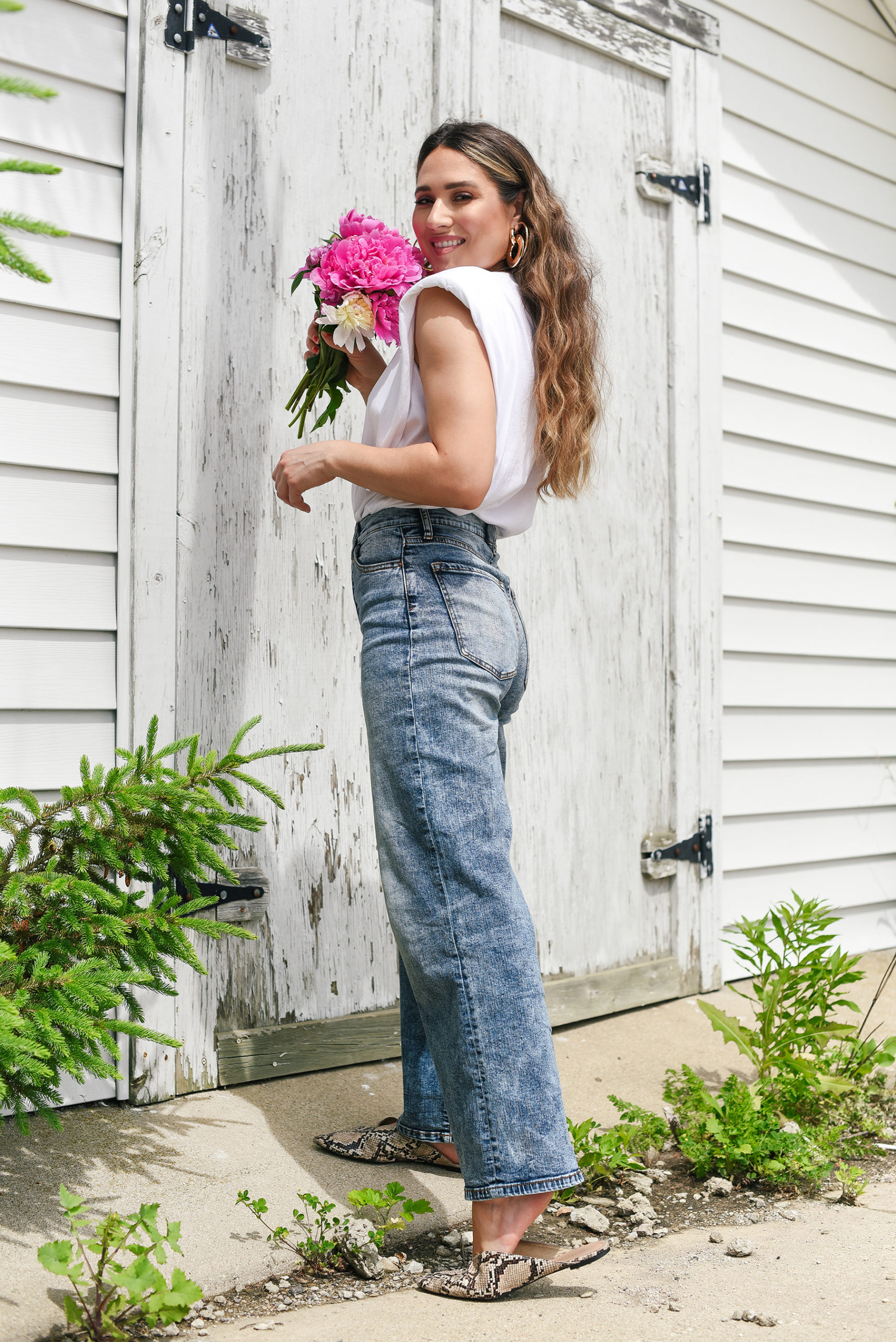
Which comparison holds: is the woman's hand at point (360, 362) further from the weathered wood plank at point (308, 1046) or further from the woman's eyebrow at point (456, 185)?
the weathered wood plank at point (308, 1046)

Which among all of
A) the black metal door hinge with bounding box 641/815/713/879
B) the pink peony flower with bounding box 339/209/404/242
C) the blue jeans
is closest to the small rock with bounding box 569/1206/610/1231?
the blue jeans

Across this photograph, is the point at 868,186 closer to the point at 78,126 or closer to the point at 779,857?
the point at 779,857

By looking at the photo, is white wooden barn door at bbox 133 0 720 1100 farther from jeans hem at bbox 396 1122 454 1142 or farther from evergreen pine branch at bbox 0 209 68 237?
evergreen pine branch at bbox 0 209 68 237

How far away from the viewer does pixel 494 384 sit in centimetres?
176

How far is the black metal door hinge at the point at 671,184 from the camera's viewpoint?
3.18m

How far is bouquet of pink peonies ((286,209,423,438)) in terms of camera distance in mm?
1938

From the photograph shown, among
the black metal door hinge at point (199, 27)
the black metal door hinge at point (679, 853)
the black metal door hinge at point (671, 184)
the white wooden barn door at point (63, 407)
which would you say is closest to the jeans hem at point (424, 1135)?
the white wooden barn door at point (63, 407)

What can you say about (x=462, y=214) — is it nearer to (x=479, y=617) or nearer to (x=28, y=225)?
(x=479, y=617)

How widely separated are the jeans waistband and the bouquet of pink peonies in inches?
13.7

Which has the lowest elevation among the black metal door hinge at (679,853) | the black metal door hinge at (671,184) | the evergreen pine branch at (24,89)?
the black metal door hinge at (679,853)

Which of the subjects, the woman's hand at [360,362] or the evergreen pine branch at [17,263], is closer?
the evergreen pine branch at [17,263]

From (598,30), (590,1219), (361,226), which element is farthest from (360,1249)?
(598,30)

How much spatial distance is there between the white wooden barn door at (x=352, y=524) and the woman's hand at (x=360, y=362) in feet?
1.32

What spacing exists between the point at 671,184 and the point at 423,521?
6.47 ft
